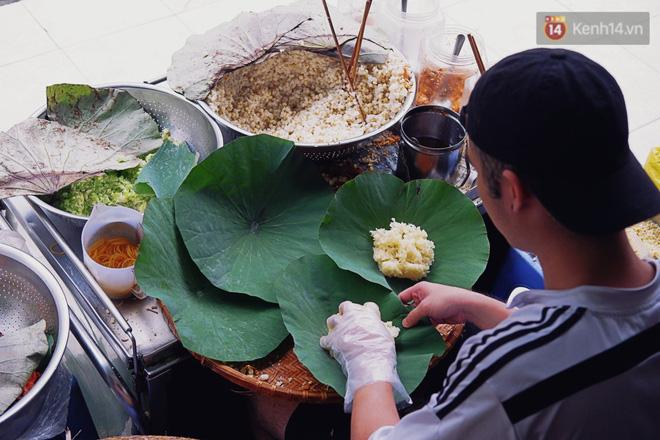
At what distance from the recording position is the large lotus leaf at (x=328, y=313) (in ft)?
4.81

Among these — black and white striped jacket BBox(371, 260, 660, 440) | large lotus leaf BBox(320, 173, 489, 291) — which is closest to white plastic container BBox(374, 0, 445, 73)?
large lotus leaf BBox(320, 173, 489, 291)

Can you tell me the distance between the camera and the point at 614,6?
14.1 feet

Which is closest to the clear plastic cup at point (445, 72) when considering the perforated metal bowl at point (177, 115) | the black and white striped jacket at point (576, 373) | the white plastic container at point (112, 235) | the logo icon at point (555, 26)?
the perforated metal bowl at point (177, 115)

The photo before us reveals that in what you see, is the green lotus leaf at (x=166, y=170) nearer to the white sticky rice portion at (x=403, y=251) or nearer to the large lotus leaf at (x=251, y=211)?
the large lotus leaf at (x=251, y=211)

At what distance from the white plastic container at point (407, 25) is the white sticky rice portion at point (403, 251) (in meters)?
0.92

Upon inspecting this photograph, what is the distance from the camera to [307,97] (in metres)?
2.09

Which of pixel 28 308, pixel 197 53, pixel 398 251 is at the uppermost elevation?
pixel 197 53

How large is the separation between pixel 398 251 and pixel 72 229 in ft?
2.90

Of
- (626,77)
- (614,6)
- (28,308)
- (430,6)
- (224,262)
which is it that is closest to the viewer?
(28,308)

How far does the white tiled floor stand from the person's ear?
98.3 inches

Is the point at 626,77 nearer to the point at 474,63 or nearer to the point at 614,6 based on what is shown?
the point at 614,6

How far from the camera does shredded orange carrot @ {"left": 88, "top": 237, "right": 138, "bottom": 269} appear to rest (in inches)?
63.7

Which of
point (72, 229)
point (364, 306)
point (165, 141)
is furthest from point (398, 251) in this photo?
point (72, 229)

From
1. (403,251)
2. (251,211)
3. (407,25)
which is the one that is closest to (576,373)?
(403,251)
